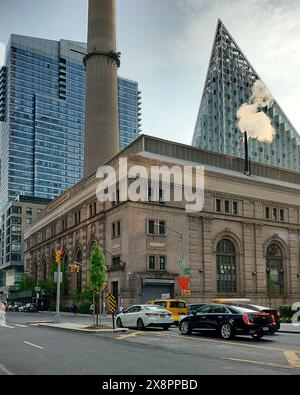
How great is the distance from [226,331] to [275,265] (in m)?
47.0

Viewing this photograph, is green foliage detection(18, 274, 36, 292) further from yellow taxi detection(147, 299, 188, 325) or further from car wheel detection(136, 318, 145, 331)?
car wheel detection(136, 318, 145, 331)

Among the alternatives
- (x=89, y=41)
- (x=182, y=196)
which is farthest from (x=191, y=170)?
(x=89, y=41)

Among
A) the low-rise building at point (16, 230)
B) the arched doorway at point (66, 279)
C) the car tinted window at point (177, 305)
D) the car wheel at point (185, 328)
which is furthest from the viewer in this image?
the low-rise building at point (16, 230)

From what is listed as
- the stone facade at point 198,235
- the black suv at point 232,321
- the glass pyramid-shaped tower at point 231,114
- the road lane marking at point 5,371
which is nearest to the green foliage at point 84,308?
the stone facade at point 198,235

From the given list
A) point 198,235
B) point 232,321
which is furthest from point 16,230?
point 232,321

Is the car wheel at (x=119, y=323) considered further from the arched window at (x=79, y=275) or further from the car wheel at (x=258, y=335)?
the arched window at (x=79, y=275)

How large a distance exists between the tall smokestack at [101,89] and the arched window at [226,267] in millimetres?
24437

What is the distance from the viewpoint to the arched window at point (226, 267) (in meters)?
62.1

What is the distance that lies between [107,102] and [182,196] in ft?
88.2

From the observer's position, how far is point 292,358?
1562cm

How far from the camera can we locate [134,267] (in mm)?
55188

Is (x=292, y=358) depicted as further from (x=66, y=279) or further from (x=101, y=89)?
(x=101, y=89)

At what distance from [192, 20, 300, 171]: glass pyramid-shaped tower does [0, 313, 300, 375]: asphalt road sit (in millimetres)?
107973
